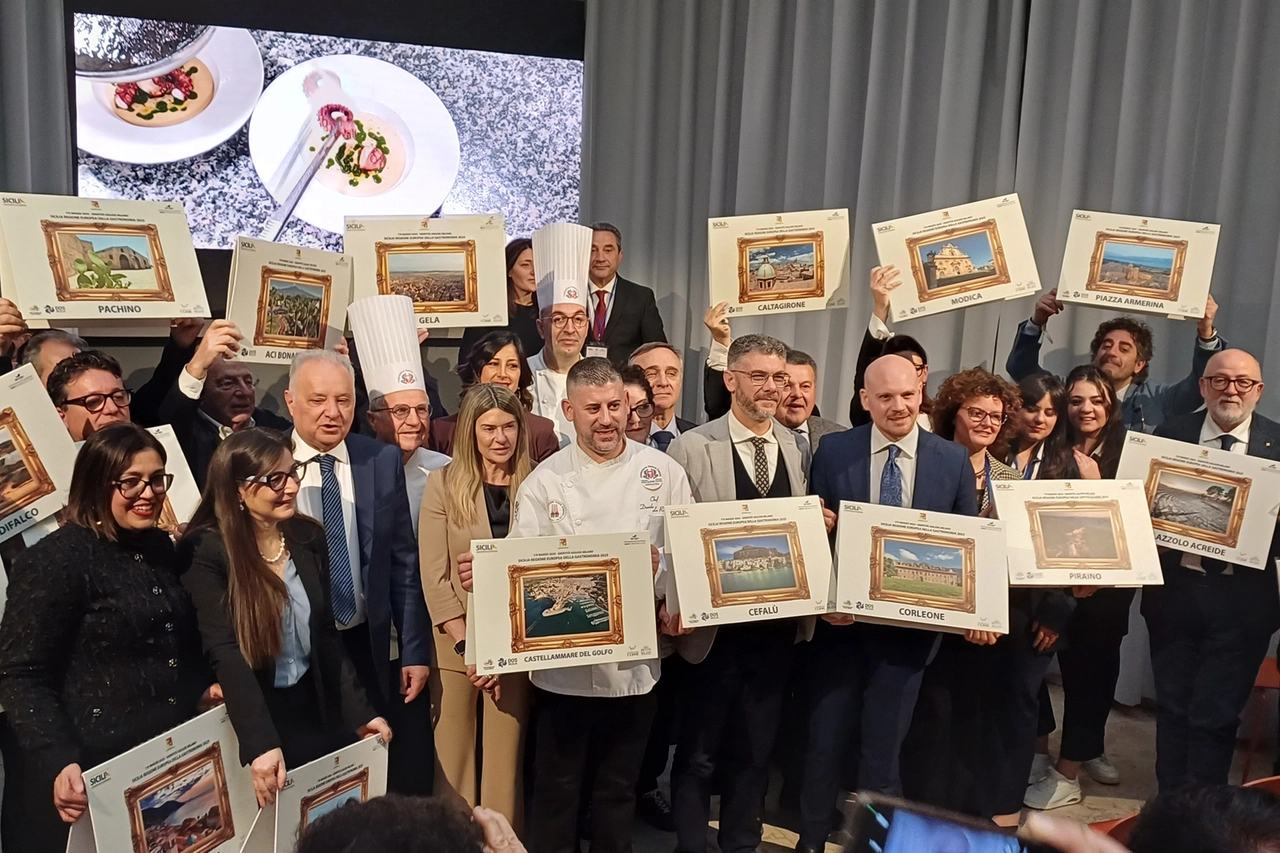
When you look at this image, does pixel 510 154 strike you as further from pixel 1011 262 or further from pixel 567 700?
pixel 567 700

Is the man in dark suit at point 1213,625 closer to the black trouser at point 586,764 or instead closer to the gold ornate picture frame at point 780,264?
the gold ornate picture frame at point 780,264

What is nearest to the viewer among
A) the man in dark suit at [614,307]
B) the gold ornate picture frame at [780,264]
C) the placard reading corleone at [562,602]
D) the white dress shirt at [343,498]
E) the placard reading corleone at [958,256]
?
the placard reading corleone at [562,602]

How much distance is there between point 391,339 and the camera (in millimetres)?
3408

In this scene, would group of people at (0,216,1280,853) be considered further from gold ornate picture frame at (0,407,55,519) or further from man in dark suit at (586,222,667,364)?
man in dark suit at (586,222,667,364)

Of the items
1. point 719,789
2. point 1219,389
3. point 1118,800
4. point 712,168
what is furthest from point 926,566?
point 712,168

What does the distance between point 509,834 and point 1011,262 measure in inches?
117

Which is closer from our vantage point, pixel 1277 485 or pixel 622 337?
pixel 1277 485

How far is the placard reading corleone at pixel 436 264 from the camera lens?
3.71 metres

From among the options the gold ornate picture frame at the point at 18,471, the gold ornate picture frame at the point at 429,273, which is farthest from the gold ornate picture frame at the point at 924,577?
the gold ornate picture frame at the point at 18,471

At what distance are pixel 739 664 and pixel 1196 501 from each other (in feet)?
4.88

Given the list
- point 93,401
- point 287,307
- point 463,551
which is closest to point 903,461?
point 463,551

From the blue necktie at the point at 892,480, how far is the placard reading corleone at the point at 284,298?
1.82m

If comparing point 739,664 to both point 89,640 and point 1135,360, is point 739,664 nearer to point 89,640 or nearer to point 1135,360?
point 89,640

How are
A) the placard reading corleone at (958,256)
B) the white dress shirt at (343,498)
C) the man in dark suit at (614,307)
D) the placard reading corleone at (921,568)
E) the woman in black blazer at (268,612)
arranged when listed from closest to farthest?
the woman in black blazer at (268,612), the white dress shirt at (343,498), the placard reading corleone at (921,568), the placard reading corleone at (958,256), the man in dark suit at (614,307)
